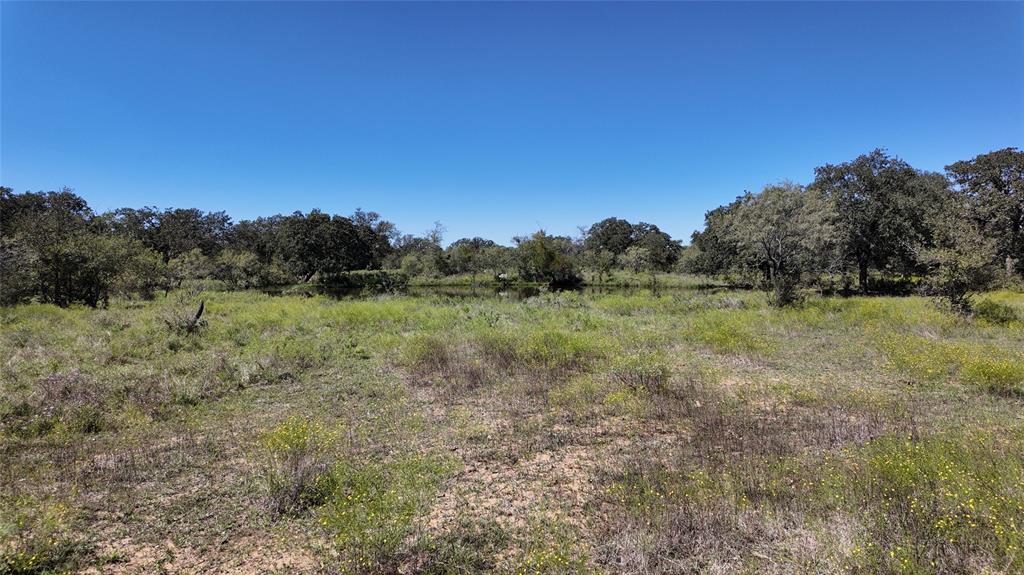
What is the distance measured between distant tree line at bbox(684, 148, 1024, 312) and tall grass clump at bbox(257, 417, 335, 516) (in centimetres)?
2123

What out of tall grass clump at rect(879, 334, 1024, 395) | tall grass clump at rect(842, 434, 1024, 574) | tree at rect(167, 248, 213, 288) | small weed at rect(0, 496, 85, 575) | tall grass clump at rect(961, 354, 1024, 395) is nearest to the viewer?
tall grass clump at rect(842, 434, 1024, 574)

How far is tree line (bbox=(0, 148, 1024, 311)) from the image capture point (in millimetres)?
19250

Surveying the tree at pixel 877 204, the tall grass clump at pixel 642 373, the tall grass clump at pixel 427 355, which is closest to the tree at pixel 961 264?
the tree at pixel 877 204

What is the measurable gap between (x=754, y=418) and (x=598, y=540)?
14.5 feet

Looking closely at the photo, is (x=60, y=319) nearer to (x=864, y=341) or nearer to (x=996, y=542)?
(x=996, y=542)

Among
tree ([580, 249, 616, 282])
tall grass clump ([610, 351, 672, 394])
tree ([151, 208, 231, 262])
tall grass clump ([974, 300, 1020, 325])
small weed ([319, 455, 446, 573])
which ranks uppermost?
tree ([151, 208, 231, 262])

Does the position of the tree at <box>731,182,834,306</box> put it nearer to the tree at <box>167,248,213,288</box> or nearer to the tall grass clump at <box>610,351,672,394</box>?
the tall grass clump at <box>610,351,672,394</box>

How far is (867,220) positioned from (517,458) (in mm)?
29545

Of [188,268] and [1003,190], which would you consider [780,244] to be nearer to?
[1003,190]

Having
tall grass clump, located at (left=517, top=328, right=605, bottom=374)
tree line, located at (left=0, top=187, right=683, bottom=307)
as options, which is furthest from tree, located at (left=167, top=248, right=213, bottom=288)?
tall grass clump, located at (left=517, top=328, right=605, bottom=374)

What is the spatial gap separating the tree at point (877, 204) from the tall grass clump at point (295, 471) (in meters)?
29.2

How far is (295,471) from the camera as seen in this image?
508 centimetres

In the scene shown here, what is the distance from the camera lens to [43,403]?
7.56 meters

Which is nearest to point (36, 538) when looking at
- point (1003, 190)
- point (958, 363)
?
point (958, 363)
